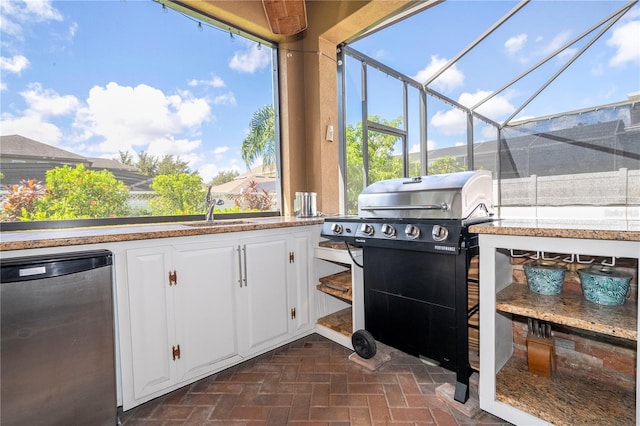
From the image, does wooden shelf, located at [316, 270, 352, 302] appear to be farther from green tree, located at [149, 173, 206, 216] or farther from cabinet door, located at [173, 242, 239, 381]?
green tree, located at [149, 173, 206, 216]

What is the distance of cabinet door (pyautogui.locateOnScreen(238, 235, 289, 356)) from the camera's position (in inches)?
82.0

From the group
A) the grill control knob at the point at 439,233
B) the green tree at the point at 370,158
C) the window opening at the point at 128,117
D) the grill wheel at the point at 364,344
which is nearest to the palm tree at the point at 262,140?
the window opening at the point at 128,117

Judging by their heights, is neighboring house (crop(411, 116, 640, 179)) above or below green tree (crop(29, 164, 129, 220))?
above

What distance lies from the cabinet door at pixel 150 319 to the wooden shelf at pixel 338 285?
117cm

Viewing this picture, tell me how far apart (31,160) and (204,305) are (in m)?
1.49

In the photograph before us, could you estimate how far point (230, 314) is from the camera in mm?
2002

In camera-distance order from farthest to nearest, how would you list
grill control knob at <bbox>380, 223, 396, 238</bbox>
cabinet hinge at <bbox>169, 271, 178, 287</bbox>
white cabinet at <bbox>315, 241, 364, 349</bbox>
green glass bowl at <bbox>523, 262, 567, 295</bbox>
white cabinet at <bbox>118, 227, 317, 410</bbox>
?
white cabinet at <bbox>315, 241, 364, 349</bbox>, grill control knob at <bbox>380, 223, 396, 238</bbox>, cabinet hinge at <bbox>169, 271, 178, 287</bbox>, white cabinet at <bbox>118, 227, 317, 410</bbox>, green glass bowl at <bbox>523, 262, 567, 295</bbox>

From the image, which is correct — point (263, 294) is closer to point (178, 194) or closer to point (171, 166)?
point (178, 194)

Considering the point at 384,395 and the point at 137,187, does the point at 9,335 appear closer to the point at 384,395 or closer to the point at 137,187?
the point at 137,187

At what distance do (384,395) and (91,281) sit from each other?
1664 mm

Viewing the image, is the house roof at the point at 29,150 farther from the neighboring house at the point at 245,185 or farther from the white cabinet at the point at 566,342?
the white cabinet at the point at 566,342

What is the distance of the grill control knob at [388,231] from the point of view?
1.86 meters

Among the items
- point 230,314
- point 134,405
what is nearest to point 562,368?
point 230,314

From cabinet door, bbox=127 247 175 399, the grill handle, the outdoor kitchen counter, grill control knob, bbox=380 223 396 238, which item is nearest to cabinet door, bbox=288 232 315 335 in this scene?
the grill handle
